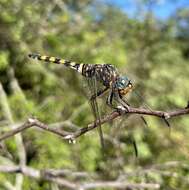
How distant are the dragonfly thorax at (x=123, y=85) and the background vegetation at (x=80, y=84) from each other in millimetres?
724

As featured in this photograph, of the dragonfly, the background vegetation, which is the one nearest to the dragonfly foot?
the dragonfly

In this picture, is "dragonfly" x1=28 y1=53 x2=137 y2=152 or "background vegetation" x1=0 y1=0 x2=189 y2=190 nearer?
"dragonfly" x1=28 y1=53 x2=137 y2=152

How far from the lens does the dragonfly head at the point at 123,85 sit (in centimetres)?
123

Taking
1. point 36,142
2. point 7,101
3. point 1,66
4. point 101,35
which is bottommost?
point 36,142

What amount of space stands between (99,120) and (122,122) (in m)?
0.20

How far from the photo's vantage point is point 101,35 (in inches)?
139

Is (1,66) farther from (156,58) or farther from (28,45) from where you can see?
(156,58)

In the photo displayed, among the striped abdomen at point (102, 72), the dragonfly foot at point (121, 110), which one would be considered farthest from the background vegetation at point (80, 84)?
the dragonfly foot at point (121, 110)

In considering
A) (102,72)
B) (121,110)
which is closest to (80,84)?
(102,72)

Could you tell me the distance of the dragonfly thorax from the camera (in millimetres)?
1227

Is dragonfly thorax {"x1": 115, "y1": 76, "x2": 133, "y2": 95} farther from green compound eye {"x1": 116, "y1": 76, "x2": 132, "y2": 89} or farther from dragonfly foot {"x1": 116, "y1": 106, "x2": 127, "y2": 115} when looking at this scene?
dragonfly foot {"x1": 116, "y1": 106, "x2": 127, "y2": 115}

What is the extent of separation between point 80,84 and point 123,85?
150 cm

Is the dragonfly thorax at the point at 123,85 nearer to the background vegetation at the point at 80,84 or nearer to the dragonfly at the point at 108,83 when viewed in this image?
the dragonfly at the point at 108,83

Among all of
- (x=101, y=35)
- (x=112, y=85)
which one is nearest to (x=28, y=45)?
(x=101, y=35)
